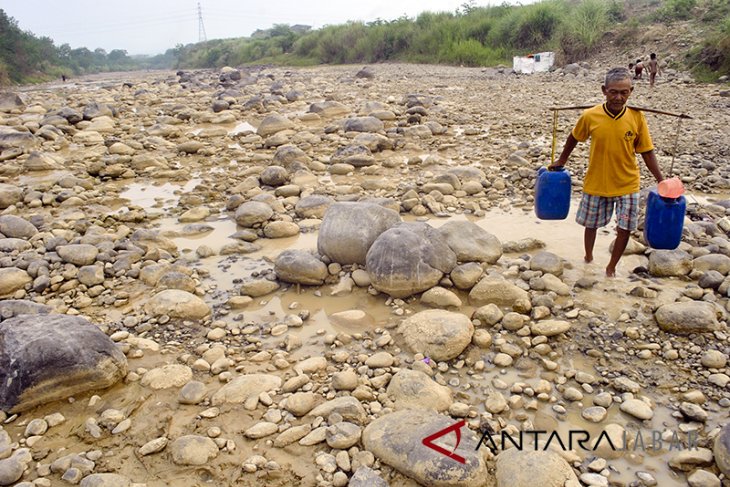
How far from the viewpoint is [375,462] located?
2219 millimetres

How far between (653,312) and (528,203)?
2.20 metres

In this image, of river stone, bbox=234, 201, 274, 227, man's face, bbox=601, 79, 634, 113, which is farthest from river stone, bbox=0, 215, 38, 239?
man's face, bbox=601, 79, 634, 113

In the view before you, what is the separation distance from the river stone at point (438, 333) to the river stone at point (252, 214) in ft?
7.73

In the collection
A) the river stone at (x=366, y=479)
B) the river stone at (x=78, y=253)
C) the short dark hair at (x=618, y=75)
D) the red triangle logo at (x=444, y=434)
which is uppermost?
the short dark hair at (x=618, y=75)

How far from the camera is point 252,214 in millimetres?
5035

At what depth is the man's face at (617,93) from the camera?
322cm

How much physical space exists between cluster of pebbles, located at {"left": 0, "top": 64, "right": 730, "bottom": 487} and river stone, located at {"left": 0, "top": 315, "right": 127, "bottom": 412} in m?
0.01

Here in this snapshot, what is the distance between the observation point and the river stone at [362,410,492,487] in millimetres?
2062

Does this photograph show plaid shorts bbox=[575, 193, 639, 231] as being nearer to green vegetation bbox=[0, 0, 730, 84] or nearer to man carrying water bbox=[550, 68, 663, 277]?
man carrying water bbox=[550, 68, 663, 277]

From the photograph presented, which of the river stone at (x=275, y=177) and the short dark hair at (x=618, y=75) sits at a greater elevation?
the short dark hair at (x=618, y=75)

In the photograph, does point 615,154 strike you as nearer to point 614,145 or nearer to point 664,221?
point 614,145

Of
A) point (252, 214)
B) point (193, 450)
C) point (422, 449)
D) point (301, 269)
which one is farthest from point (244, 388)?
point (252, 214)

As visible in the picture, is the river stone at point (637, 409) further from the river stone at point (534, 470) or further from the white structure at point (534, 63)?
the white structure at point (534, 63)

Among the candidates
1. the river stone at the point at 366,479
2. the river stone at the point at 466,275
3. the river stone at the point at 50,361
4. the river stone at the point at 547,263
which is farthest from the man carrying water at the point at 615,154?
the river stone at the point at 50,361
